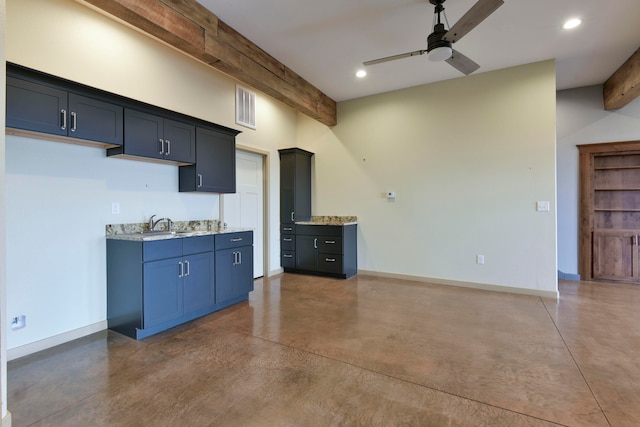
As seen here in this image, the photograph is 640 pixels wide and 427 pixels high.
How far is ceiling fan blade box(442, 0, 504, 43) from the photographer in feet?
7.42

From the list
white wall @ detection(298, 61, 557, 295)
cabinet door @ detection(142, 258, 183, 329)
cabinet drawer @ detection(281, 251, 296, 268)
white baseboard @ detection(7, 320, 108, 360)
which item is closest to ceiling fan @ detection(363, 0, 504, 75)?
white wall @ detection(298, 61, 557, 295)

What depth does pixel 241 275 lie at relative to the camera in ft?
12.6

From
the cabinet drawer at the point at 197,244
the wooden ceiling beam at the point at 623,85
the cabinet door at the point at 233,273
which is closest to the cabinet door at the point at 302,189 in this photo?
the cabinet door at the point at 233,273

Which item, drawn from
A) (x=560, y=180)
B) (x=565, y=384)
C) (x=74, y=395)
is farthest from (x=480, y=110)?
(x=74, y=395)

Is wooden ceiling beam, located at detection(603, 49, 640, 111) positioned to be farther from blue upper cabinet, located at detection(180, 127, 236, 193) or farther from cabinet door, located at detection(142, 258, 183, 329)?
cabinet door, located at detection(142, 258, 183, 329)

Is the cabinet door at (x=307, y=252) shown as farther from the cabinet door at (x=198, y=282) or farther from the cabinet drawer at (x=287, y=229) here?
the cabinet door at (x=198, y=282)

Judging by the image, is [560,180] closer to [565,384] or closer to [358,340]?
[565,384]

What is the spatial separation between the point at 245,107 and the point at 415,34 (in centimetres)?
255

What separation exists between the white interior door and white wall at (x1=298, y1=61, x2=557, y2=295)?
4.28 ft

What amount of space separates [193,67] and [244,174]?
66.6 inches

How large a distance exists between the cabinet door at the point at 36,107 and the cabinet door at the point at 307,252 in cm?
361

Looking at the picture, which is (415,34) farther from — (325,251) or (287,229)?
(287,229)

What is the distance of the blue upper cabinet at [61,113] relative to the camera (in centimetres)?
221

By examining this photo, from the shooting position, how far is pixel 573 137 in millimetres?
5059
